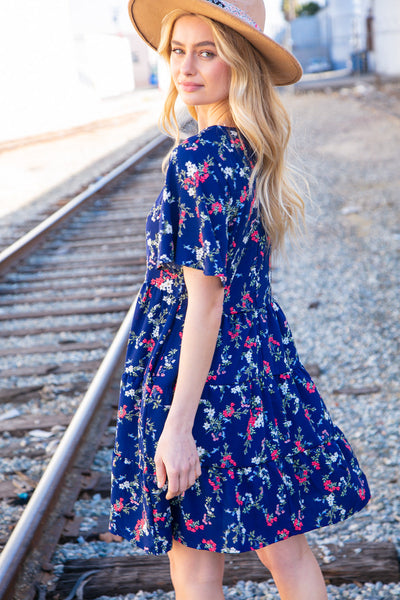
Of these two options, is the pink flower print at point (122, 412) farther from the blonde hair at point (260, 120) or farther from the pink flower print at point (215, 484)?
the blonde hair at point (260, 120)

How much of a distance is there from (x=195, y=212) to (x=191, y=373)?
1.16ft

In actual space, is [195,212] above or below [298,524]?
above

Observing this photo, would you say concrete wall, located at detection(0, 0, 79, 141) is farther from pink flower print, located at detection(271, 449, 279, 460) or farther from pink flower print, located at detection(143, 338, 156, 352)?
pink flower print, located at detection(271, 449, 279, 460)

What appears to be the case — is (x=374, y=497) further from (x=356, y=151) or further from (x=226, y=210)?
(x=356, y=151)

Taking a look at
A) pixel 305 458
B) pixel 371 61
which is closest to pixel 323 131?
pixel 305 458

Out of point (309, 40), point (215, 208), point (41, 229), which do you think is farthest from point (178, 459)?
point (309, 40)

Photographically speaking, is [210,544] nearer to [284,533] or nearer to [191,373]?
[284,533]

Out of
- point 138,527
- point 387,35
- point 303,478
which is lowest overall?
point 138,527

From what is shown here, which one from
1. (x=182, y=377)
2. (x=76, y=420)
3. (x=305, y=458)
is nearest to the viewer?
(x=182, y=377)

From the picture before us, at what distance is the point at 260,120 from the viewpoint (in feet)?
5.09

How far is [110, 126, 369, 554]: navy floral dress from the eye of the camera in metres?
1.47

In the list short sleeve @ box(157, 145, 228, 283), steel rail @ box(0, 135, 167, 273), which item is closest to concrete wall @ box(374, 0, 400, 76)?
steel rail @ box(0, 135, 167, 273)

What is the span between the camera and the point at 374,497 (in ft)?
9.59

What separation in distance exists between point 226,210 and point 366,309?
397 cm
